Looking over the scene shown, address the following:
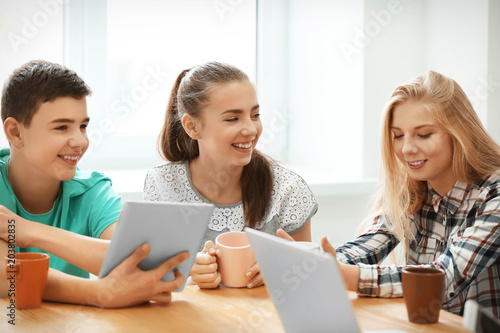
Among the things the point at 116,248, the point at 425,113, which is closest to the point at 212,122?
the point at 425,113

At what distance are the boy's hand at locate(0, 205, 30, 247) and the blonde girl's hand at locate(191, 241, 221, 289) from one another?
391 mm

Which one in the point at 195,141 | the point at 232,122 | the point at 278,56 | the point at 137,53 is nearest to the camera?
the point at 232,122

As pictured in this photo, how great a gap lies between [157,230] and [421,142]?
786 millimetres

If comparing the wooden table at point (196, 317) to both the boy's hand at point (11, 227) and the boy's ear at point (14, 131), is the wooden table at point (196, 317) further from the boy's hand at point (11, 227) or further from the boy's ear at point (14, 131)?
the boy's ear at point (14, 131)

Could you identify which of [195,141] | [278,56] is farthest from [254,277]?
[278,56]

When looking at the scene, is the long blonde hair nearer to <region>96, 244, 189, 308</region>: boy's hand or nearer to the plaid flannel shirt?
the plaid flannel shirt

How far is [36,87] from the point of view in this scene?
1617 millimetres

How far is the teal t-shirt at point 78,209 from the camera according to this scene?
1701mm

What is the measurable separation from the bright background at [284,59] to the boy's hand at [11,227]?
1.06 metres

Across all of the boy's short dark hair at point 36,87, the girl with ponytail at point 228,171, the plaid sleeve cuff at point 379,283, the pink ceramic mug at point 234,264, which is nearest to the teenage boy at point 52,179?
the boy's short dark hair at point 36,87

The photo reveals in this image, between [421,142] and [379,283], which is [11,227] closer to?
[379,283]

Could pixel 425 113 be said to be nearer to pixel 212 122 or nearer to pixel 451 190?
pixel 451 190

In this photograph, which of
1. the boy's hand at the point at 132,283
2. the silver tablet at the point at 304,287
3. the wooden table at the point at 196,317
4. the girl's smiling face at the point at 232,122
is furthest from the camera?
the girl's smiling face at the point at 232,122

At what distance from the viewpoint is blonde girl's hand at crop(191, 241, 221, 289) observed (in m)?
1.38
